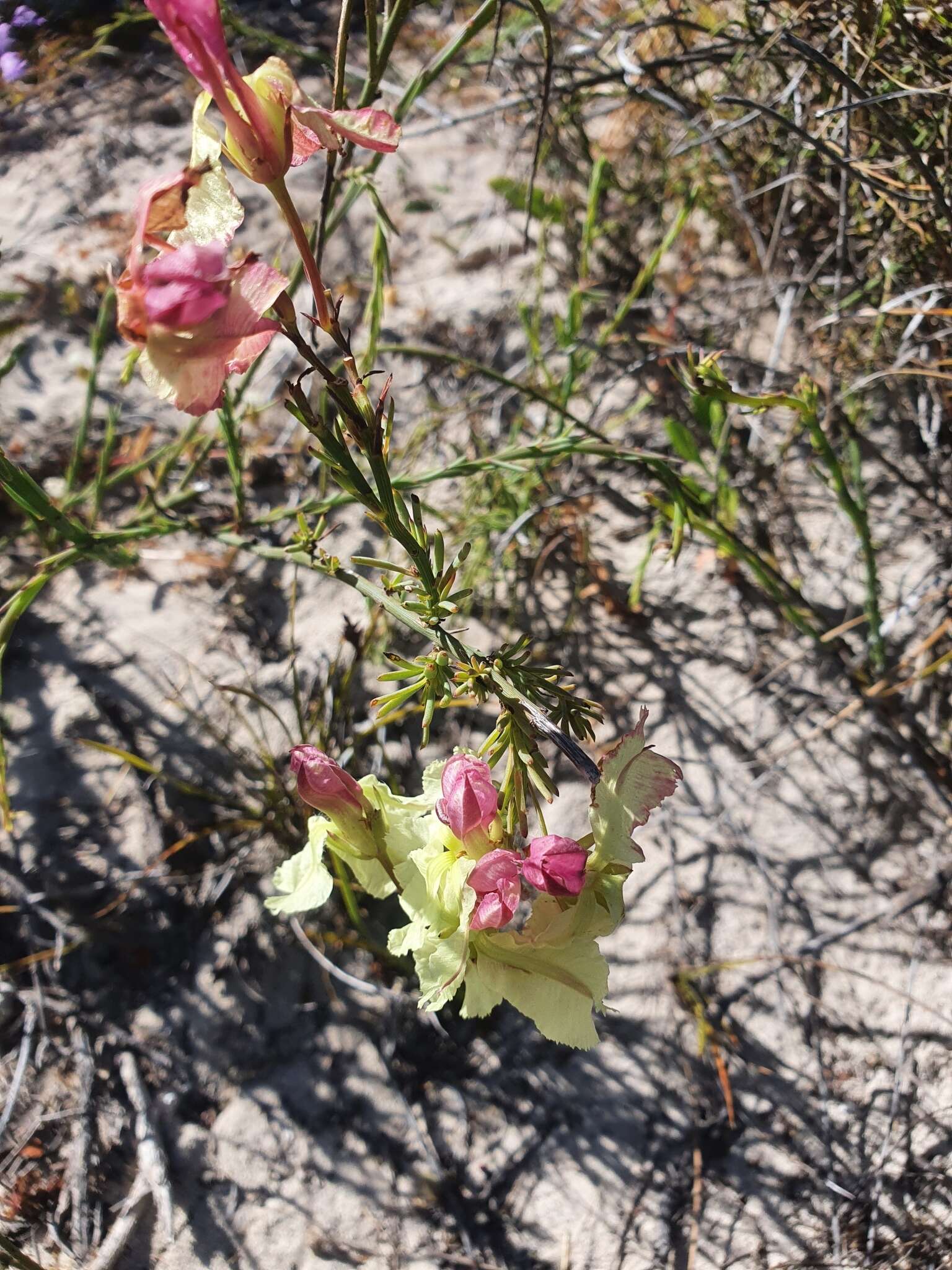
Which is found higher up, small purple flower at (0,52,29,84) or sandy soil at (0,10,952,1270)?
small purple flower at (0,52,29,84)

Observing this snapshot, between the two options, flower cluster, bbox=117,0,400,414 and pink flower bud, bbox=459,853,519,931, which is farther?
pink flower bud, bbox=459,853,519,931

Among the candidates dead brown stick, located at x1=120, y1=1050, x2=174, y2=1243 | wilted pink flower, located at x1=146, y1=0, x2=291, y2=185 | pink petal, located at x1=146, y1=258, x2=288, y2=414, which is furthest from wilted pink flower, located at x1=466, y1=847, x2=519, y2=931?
dead brown stick, located at x1=120, y1=1050, x2=174, y2=1243

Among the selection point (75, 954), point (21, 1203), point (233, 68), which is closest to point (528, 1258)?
point (21, 1203)

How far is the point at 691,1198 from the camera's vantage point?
1547mm

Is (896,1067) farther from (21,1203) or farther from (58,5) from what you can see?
(58,5)

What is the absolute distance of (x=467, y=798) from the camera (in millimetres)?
773

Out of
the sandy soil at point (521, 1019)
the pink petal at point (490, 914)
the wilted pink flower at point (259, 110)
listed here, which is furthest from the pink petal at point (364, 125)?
Answer: the sandy soil at point (521, 1019)

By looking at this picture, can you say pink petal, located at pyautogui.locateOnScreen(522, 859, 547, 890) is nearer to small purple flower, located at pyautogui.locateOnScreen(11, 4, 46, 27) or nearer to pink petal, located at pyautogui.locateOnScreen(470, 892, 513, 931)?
→ pink petal, located at pyautogui.locateOnScreen(470, 892, 513, 931)

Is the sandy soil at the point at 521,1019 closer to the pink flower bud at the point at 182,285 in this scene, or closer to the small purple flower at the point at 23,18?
the small purple flower at the point at 23,18

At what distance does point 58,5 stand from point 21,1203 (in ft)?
9.61

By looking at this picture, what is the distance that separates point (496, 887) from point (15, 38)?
2499mm

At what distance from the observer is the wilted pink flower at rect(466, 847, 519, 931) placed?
2.49ft

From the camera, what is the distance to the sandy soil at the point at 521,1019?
1534 millimetres

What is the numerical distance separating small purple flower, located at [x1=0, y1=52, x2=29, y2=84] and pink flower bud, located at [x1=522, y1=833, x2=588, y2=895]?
231 cm
